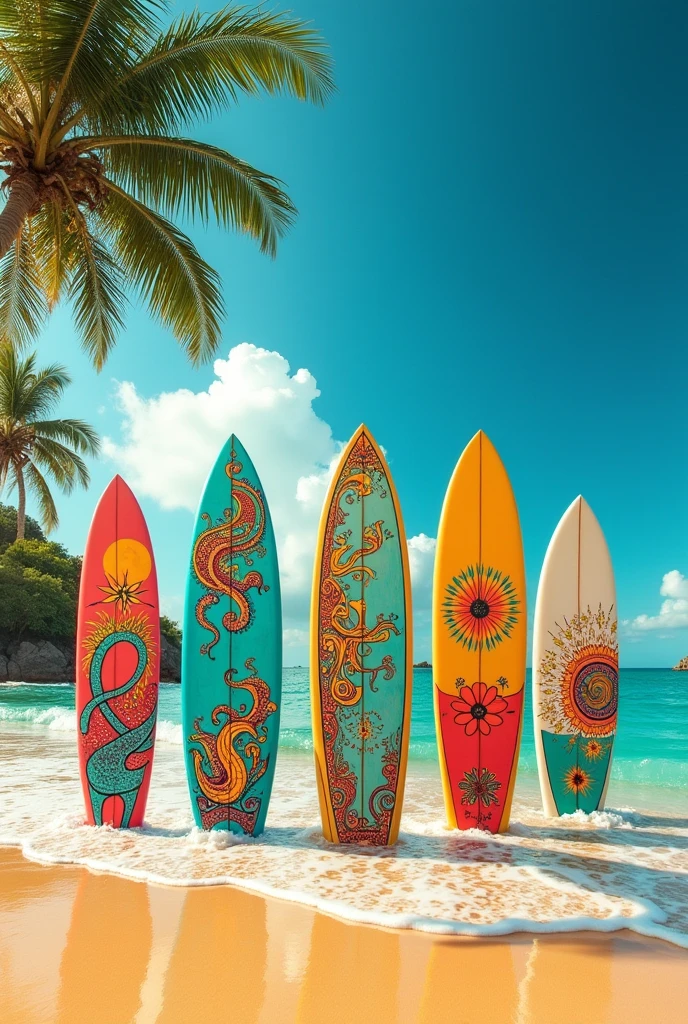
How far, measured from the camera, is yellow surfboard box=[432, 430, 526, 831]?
168 inches

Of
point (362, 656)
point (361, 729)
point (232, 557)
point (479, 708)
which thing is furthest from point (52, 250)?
point (479, 708)

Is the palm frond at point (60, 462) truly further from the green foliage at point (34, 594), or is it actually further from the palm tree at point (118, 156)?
the palm tree at point (118, 156)

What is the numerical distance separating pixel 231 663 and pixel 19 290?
5060 mm

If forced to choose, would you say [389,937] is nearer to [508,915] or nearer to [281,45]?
[508,915]

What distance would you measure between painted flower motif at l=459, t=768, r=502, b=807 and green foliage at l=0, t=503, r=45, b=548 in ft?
72.5

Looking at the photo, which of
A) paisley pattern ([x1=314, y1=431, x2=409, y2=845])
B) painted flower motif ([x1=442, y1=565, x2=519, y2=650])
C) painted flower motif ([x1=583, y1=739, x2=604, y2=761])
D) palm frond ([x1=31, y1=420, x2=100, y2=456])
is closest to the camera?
paisley pattern ([x1=314, y1=431, x2=409, y2=845])

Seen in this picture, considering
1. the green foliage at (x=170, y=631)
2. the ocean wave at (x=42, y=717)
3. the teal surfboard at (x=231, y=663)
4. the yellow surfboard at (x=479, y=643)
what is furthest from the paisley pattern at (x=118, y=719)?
the green foliage at (x=170, y=631)

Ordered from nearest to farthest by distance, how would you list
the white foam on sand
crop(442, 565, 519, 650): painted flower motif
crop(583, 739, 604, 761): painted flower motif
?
1. the white foam on sand
2. crop(442, 565, 519, 650): painted flower motif
3. crop(583, 739, 604, 761): painted flower motif

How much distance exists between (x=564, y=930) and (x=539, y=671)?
7.12 feet

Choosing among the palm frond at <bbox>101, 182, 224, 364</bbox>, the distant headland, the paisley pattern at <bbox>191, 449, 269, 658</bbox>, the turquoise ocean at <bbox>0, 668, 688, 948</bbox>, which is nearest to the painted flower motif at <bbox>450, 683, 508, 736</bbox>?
the turquoise ocean at <bbox>0, 668, 688, 948</bbox>

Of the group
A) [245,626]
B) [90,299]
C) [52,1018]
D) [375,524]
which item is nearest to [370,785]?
[245,626]

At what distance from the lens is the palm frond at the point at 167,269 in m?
6.59

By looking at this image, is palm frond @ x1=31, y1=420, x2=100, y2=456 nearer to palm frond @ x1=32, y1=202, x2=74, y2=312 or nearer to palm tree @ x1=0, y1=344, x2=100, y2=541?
palm tree @ x1=0, y1=344, x2=100, y2=541

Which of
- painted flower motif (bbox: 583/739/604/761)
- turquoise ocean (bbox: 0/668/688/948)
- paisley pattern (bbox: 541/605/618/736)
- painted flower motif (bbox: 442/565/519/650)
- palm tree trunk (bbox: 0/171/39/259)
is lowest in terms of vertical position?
turquoise ocean (bbox: 0/668/688/948)
